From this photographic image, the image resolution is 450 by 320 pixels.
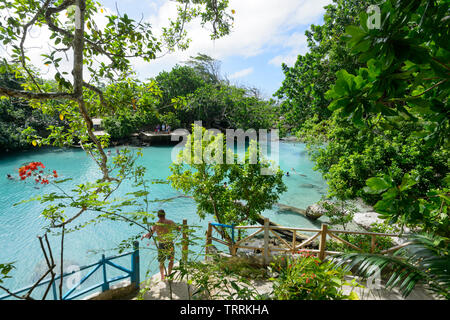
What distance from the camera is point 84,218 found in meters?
9.30

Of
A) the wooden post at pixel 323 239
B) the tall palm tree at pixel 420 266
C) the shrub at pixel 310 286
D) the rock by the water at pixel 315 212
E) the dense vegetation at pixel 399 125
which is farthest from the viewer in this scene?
the rock by the water at pixel 315 212

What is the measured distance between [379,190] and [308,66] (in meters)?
8.73

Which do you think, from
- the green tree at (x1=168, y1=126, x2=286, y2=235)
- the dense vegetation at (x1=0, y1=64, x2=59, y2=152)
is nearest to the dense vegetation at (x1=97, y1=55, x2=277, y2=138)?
the dense vegetation at (x1=0, y1=64, x2=59, y2=152)

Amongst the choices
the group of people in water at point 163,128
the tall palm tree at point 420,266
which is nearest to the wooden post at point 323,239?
the tall palm tree at point 420,266

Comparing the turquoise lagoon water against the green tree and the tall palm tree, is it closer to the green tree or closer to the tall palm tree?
the green tree

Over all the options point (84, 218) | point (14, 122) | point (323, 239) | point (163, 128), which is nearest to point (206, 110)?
point (163, 128)

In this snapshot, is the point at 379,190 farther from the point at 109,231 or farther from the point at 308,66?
the point at 109,231

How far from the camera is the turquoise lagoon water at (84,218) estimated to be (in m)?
6.46

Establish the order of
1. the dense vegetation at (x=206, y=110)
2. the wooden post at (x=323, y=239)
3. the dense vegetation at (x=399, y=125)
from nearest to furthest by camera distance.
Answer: the dense vegetation at (x=399, y=125) → the wooden post at (x=323, y=239) → the dense vegetation at (x=206, y=110)

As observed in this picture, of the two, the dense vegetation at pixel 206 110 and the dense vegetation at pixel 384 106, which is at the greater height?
the dense vegetation at pixel 206 110

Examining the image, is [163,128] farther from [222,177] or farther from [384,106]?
[384,106]

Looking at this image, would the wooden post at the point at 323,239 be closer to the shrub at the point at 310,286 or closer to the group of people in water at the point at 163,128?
the shrub at the point at 310,286

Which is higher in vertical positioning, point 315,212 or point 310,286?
point 310,286
